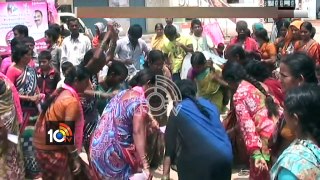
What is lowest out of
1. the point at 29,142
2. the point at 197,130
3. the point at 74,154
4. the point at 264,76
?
the point at 29,142

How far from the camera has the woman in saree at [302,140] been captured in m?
2.70

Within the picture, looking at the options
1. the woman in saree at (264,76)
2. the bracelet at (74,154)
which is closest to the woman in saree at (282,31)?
the woman in saree at (264,76)

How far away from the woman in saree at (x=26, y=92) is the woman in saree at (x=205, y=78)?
2.01m

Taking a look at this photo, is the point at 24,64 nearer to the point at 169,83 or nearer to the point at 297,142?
the point at 169,83

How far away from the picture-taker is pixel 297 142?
9.27 feet

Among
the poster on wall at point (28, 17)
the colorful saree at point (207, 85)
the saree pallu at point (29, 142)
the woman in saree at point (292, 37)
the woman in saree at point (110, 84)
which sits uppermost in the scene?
the poster on wall at point (28, 17)

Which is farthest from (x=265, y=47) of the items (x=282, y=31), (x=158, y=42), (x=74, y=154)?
(x=74, y=154)

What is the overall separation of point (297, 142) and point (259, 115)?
1915mm

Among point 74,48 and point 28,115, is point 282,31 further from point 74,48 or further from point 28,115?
point 28,115

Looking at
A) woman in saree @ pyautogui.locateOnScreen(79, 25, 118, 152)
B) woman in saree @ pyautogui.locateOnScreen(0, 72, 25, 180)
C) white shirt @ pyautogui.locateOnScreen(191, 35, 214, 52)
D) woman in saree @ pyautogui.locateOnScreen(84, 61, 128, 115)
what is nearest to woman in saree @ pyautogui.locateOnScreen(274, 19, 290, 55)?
white shirt @ pyautogui.locateOnScreen(191, 35, 214, 52)

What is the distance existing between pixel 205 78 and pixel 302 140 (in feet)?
16.6

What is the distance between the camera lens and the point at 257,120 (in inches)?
187

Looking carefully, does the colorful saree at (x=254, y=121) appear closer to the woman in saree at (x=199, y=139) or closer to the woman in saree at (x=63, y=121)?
the woman in saree at (x=199, y=139)

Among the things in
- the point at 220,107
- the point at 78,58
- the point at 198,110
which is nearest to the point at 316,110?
the point at 198,110
